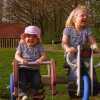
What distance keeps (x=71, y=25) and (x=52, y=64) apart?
2.53 ft

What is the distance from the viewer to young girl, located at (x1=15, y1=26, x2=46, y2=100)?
698 centimetres

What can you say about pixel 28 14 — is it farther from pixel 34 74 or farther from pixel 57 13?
pixel 34 74

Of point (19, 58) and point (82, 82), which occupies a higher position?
point (19, 58)

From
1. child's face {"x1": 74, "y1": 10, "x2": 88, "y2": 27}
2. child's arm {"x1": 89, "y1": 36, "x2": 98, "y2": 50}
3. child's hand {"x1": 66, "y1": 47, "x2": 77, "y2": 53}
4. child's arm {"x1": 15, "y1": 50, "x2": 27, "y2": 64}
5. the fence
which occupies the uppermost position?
child's face {"x1": 74, "y1": 10, "x2": 88, "y2": 27}

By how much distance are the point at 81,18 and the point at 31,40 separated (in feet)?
2.77

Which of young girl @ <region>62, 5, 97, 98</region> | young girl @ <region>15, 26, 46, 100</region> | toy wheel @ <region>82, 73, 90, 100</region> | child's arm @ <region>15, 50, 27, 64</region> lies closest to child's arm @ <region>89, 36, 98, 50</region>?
young girl @ <region>62, 5, 97, 98</region>

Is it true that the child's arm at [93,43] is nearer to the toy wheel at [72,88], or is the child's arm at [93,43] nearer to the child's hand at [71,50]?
the child's hand at [71,50]

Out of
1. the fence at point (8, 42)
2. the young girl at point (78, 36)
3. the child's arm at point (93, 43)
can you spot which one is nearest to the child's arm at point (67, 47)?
the young girl at point (78, 36)

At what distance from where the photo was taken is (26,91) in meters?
6.97

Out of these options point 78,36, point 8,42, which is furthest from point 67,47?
point 8,42

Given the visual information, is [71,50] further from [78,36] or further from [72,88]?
[72,88]

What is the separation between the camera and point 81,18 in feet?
23.5

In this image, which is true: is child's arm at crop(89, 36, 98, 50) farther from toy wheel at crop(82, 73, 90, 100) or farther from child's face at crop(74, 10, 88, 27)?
toy wheel at crop(82, 73, 90, 100)

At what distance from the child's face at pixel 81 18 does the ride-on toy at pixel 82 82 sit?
46 centimetres
